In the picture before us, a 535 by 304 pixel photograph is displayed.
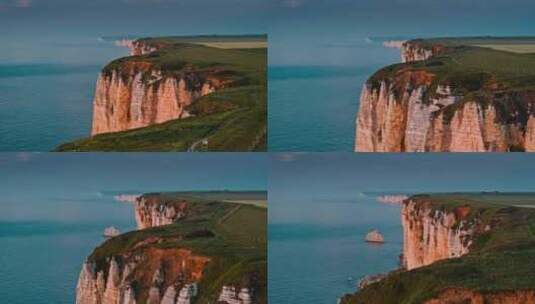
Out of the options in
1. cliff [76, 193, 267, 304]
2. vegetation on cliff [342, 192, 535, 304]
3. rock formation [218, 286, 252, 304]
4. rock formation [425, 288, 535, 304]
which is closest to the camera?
rock formation [425, 288, 535, 304]

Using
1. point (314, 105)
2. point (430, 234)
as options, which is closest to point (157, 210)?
point (314, 105)

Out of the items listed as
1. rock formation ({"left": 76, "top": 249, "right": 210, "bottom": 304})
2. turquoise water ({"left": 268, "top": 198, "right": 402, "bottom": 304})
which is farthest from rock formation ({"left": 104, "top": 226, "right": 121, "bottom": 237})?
turquoise water ({"left": 268, "top": 198, "right": 402, "bottom": 304})

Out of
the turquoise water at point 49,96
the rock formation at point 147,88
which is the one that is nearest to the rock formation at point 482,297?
the rock formation at point 147,88

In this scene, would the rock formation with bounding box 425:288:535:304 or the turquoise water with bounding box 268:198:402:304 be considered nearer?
the rock formation with bounding box 425:288:535:304

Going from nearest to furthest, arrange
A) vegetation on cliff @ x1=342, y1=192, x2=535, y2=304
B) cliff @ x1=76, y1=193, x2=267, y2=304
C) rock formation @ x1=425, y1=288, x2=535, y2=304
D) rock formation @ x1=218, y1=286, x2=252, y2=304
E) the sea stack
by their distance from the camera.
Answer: rock formation @ x1=425, y1=288, x2=535, y2=304 < vegetation on cliff @ x1=342, y1=192, x2=535, y2=304 < rock formation @ x1=218, y1=286, x2=252, y2=304 < cliff @ x1=76, y1=193, x2=267, y2=304 < the sea stack

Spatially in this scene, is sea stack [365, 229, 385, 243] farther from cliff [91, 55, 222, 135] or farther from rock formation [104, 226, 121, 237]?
rock formation [104, 226, 121, 237]

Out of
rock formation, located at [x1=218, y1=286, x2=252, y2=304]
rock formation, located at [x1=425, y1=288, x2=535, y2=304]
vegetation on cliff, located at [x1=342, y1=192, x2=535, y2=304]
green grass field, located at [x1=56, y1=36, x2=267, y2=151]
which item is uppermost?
green grass field, located at [x1=56, y1=36, x2=267, y2=151]

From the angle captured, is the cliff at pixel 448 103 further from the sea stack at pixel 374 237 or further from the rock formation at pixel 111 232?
the rock formation at pixel 111 232
